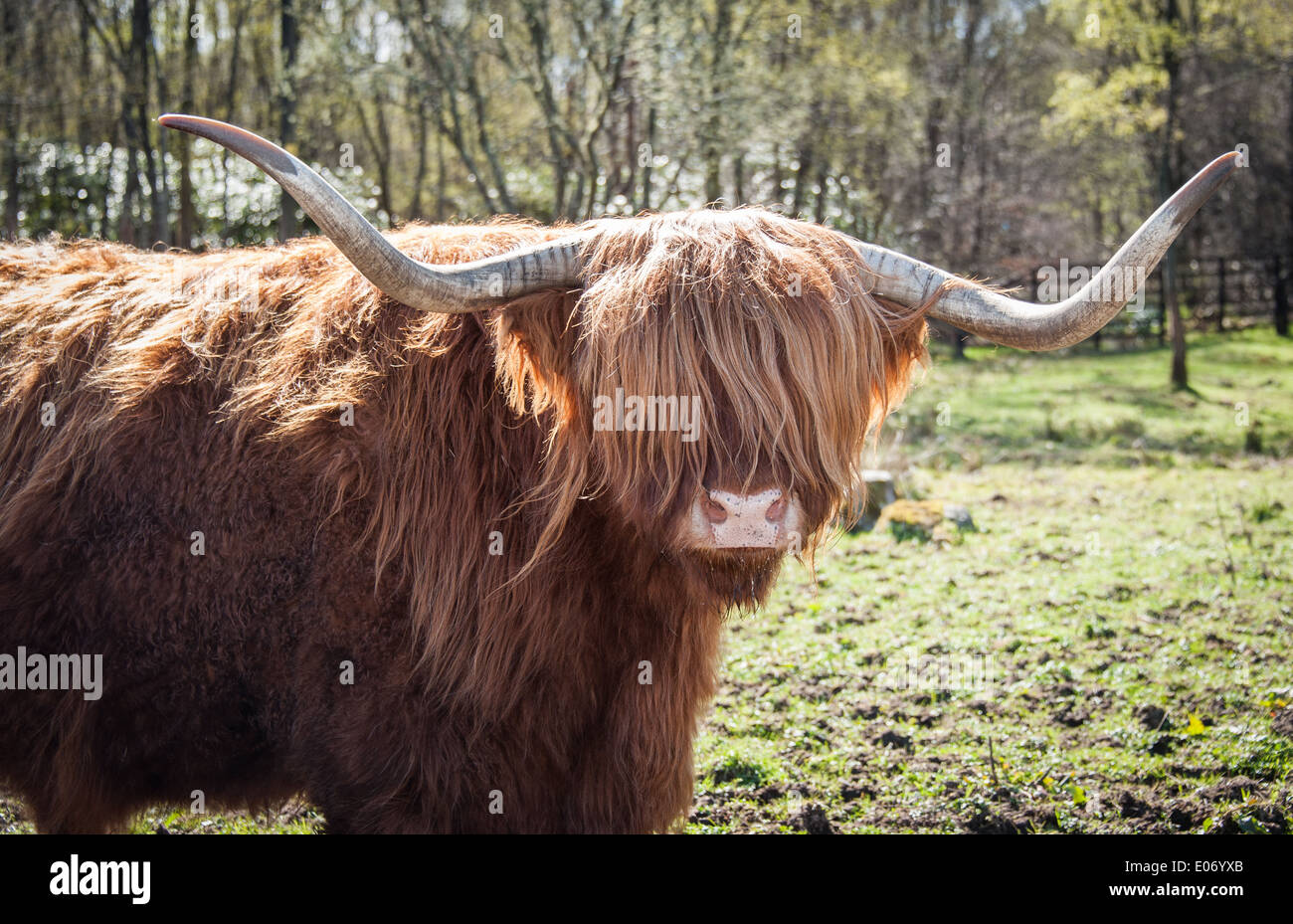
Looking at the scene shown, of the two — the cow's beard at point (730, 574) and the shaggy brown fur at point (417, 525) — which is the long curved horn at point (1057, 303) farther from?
the cow's beard at point (730, 574)

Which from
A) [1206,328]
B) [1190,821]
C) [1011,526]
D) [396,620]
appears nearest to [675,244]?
[396,620]

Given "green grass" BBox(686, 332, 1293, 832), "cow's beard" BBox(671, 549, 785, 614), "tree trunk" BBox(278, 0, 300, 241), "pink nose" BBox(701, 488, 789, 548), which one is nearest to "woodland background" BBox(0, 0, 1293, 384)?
"tree trunk" BBox(278, 0, 300, 241)

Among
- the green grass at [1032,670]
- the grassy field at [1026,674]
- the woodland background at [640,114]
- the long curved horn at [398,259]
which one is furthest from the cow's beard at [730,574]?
the woodland background at [640,114]

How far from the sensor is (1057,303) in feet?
8.20

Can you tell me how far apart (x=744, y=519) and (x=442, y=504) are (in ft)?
2.79

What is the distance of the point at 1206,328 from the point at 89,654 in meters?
22.8

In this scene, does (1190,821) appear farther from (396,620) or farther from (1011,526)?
(1011,526)

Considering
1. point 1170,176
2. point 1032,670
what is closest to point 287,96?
point 1032,670

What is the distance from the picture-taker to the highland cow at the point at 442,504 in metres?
2.35

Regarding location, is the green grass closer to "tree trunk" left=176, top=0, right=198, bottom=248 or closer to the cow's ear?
the cow's ear

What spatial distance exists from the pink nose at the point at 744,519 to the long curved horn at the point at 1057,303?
0.82 m

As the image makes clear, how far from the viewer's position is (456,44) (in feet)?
37.7

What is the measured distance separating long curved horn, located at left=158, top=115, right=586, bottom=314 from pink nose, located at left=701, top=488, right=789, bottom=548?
27.9 inches

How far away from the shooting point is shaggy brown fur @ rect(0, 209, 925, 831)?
2363 mm
